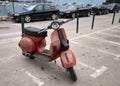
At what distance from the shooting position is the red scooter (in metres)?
3.45

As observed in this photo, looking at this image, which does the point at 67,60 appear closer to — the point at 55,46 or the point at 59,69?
the point at 55,46

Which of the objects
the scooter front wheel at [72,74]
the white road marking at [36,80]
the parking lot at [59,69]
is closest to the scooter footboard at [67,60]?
the scooter front wheel at [72,74]

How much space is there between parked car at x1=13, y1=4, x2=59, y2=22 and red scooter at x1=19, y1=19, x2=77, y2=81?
27.9 ft

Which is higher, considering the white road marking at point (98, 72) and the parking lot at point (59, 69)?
the parking lot at point (59, 69)

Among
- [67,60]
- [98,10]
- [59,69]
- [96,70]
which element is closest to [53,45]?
[67,60]

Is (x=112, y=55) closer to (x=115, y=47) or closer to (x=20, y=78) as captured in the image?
(x=115, y=47)

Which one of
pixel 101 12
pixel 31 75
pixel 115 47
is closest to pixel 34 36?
pixel 31 75

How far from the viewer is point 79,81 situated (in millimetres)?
3531

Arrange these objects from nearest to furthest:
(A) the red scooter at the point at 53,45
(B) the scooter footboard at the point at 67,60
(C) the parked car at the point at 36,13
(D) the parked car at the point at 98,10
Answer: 1. (B) the scooter footboard at the point at 67,60
2. (A) the red scooter at the point at 53,45
3. (C) the parked car at the point at 36,13
4. (D) the parked car at the point at 98,10

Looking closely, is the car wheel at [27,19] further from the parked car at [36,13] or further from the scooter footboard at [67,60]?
the scooter footboard at [67,60]

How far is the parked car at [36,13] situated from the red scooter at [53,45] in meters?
8.51

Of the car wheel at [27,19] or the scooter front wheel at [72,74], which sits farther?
the car wheel at [27,19]

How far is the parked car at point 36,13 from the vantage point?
1257 cm

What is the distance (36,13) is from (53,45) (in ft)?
32.9
